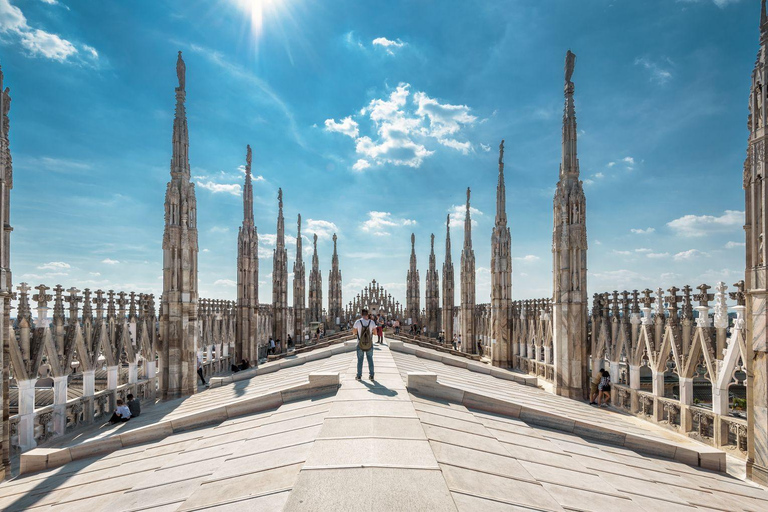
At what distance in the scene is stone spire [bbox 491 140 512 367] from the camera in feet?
79.3

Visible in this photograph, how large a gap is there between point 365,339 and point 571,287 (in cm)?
1037

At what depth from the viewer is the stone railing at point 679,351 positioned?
10258mm

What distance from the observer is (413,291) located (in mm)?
51750

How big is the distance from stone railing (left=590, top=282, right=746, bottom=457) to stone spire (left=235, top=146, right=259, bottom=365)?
61.6 feet

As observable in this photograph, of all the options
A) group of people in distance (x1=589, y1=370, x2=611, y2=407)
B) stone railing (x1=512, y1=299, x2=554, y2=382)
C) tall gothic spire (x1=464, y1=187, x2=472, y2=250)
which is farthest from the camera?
tall gothic spire (x1=464, y1=187, x2=472, y2=250)

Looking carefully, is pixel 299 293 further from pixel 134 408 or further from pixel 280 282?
pixel 134 408

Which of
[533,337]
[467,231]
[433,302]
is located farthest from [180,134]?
[433,302]

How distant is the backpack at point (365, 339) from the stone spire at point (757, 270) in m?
8.08

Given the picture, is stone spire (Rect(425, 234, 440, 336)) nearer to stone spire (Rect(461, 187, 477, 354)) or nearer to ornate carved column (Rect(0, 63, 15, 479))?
stone spire (Rect(461, 187, 477, 354))

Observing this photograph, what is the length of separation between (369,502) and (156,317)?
1858 cm

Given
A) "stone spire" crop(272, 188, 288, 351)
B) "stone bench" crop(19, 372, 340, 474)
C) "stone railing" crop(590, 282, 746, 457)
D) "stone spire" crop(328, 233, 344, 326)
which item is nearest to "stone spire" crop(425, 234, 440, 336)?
"stone spire" crop(328, 233, 344, 326)

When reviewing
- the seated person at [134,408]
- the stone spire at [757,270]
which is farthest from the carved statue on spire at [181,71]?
the stone spire at [757,270]

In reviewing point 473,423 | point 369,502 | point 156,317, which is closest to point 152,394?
point 156,317

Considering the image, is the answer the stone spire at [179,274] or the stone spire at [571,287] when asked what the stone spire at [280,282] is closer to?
the stone spire at [179,274]
